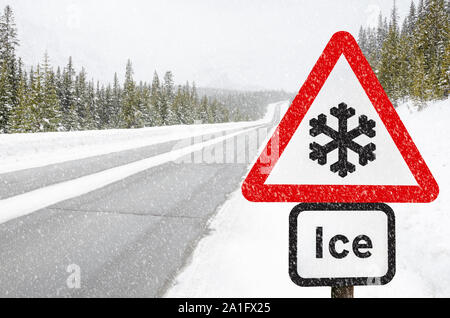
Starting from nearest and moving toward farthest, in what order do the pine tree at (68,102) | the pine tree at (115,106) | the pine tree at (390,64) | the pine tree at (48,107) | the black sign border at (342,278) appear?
the black sign border at (342,278), the pine tree at (390,64), the pine tree at (48,107), the pine tree at (68,102), the pine tree at (115,106)

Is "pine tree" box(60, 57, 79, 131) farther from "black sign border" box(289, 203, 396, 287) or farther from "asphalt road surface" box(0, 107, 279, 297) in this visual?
"black sign border" box(289, 203, 396, 287)

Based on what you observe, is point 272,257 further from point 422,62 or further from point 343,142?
point 422,62

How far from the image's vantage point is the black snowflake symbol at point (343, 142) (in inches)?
61.0

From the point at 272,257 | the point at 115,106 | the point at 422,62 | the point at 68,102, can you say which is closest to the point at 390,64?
the point at 422,62

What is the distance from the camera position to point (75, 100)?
60438mm

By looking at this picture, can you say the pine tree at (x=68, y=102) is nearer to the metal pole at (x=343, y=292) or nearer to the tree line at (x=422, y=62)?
the tree line at (x=422, y=62)

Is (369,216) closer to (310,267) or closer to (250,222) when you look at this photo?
(310,267)

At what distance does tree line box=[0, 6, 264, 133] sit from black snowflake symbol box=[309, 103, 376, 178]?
4586 cm

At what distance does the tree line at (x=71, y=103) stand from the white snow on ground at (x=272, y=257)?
43851 millimetres

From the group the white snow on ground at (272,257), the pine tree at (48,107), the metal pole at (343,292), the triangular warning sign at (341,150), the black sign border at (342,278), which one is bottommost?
the white snow on ground at (272,257)

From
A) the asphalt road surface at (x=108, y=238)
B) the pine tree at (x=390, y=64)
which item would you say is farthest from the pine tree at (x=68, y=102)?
the asphalt road surface at (x=108, y=238)

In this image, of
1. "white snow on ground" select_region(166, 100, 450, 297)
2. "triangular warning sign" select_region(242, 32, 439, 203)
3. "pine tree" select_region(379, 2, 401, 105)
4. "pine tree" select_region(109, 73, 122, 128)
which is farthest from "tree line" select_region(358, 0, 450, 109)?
"pine tree" select_region(109, 73, 122, 128)

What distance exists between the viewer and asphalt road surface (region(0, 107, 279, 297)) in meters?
2.51

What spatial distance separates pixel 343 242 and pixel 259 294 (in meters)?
1.12
